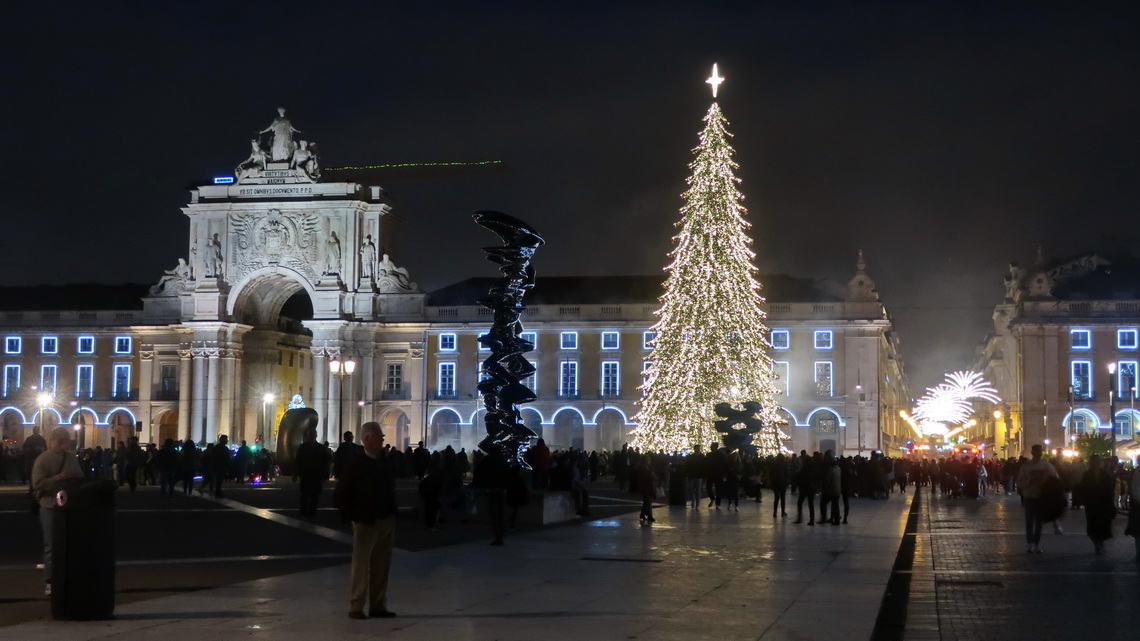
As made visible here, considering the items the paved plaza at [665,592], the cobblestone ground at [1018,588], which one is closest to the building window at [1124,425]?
the cobblestone ground at [1018,588]

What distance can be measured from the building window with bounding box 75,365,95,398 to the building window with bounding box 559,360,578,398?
94.4 ft

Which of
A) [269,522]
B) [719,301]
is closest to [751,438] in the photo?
[719,301]

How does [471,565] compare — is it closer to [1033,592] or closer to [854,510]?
[1033,592]

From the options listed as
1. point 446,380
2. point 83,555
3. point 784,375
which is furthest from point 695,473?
point 446,380

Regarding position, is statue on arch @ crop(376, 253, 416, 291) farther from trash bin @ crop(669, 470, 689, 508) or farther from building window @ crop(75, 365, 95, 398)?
trash bin @ crop(669, 470, 689, 508)

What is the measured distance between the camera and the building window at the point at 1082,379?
7856cm

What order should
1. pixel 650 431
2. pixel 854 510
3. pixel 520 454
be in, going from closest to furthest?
1. pixel 520 454
2. pixel 854 510
3. pixel 650 431

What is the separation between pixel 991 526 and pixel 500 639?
20.6m

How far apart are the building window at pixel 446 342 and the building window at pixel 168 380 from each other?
15680 millimetres

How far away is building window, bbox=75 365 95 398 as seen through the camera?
3489 inches

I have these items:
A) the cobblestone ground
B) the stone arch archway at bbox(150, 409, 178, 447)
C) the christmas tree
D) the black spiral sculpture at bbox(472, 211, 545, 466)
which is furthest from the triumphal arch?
the cobblestone ground

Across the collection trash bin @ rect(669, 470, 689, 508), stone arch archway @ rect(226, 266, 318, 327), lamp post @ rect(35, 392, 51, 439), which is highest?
stone arch archway @ rect(226, 266, 318, 327)

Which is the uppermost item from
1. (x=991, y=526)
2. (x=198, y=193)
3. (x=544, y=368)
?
(x=198, y=193)

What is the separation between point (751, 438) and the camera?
45.9 meters
